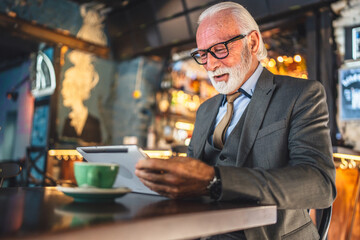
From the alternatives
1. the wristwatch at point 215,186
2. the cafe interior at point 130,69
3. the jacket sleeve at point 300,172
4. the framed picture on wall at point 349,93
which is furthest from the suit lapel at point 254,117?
the framed picture on wall at point 349,93

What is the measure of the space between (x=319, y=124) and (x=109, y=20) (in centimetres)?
538

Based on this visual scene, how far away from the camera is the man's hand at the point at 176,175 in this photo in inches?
28.7

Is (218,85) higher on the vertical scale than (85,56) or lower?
lower

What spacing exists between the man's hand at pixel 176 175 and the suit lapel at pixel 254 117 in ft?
1.28

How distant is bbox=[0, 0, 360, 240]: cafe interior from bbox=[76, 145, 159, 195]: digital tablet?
2.13 meters

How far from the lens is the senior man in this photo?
795 mm

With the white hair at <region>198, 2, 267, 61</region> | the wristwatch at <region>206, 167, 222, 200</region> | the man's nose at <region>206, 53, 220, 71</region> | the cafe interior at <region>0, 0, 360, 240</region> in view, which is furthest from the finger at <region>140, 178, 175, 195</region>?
the cafe interior at <region>0, 0, 360, 240</region>

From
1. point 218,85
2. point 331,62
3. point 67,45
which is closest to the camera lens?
point 218,85

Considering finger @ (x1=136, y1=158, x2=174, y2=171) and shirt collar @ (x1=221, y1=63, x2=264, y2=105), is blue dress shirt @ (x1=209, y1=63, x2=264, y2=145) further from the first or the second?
finger @ (x1=136, y1=158, x2=174, y2=171)

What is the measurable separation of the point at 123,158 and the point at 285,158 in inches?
23.7

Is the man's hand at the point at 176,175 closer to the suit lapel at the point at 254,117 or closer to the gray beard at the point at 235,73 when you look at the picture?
the suit lapel at the point at 254,117

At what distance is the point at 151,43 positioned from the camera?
546 cm

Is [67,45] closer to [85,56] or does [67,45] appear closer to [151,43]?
[85,56]

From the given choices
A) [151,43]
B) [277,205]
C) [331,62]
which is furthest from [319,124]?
[151,43]
